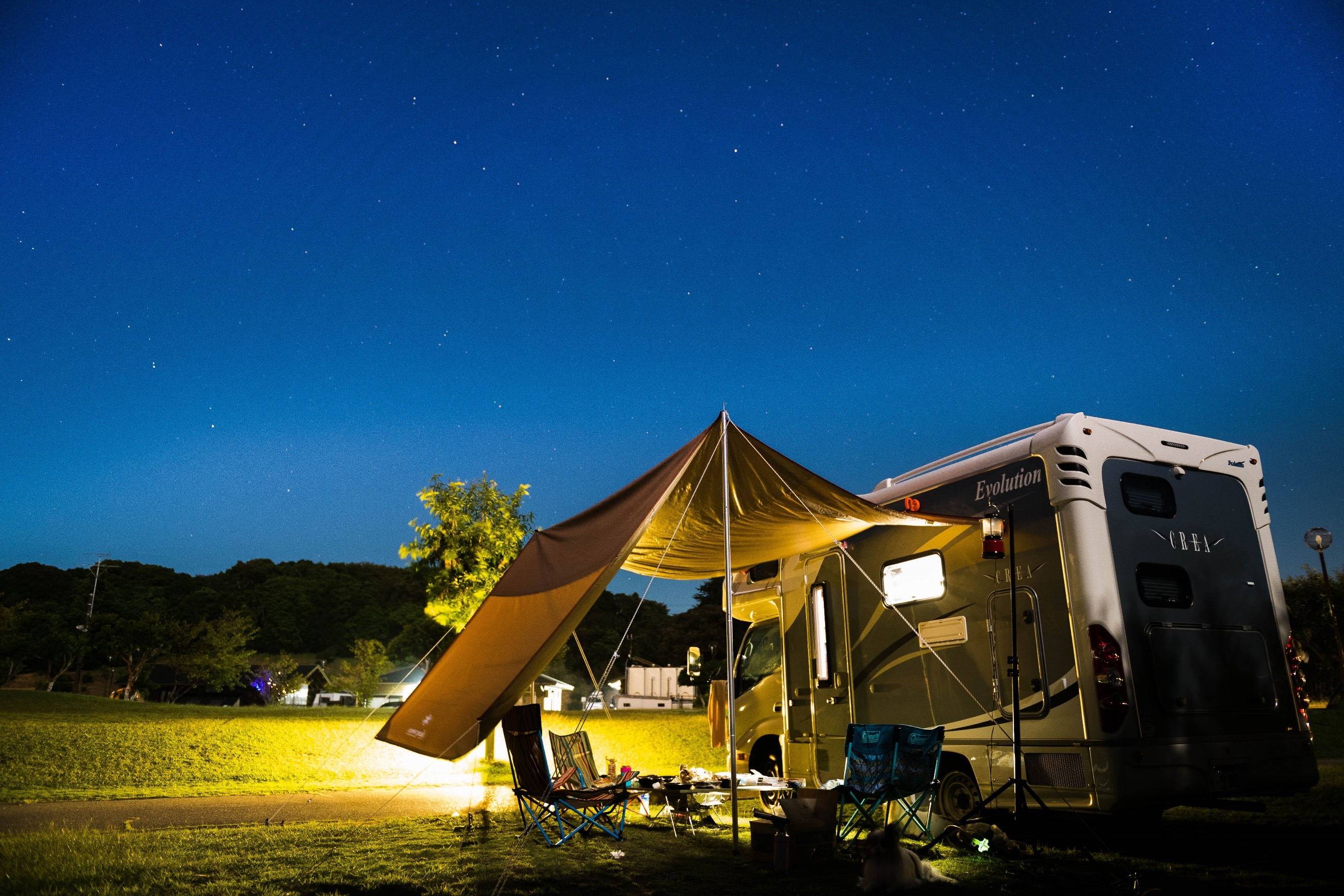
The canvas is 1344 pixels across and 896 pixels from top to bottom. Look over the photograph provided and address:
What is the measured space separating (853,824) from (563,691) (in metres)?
51.9

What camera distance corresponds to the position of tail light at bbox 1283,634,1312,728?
5496 mm

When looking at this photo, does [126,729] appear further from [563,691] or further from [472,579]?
[563,691]

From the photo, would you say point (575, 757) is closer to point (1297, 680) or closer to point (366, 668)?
point (1297, 680)

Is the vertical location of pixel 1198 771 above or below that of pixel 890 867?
above

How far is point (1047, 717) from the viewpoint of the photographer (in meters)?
5.14

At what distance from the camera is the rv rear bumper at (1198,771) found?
4.76 metres

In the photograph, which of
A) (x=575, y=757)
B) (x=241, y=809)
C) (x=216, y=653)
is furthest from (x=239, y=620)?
(x=575, y=757)

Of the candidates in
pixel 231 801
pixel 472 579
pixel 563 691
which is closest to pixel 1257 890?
pixel 231 801

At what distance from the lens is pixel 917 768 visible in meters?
5.57

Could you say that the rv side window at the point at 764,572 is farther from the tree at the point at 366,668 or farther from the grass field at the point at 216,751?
the tree at the point at 366,668

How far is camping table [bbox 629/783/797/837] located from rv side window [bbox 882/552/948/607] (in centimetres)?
171

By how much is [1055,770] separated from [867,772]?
1.31 metres

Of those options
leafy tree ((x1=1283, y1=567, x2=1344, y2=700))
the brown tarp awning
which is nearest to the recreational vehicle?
the brown tarp awning

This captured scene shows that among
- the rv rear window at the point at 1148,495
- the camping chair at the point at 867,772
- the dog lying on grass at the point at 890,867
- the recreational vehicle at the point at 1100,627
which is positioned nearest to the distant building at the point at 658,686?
the camping chair at the point at 867,772
